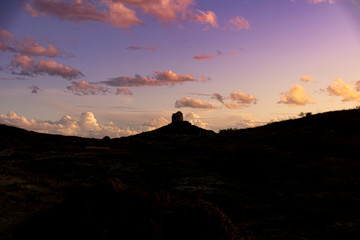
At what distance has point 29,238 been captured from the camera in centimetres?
436

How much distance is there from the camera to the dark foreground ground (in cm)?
459

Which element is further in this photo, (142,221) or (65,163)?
(65,163)

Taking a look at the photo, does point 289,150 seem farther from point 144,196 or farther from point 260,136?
point 144,196

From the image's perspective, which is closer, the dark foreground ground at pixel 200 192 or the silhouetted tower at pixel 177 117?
the dark foreground ground at pixel 200 192

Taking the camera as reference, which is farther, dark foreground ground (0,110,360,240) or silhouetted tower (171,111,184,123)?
silhouetted tower (171,111,184,123)

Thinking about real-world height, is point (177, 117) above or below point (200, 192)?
above

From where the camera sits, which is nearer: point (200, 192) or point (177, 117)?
point (200, 192)

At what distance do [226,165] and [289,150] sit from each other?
165 inches

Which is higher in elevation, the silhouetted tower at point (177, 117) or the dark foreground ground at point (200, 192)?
the silhouetted tower at point (177, 117)

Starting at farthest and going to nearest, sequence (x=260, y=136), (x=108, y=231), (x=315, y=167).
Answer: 1. (x=260, y=136)
2. (x=315, y=167)
3. (x=108, y=231)

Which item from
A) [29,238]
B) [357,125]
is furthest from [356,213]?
[357,125]

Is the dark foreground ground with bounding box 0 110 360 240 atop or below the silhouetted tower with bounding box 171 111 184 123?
below

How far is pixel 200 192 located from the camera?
325 inches

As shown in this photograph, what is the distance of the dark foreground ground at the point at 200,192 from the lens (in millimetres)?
4594
